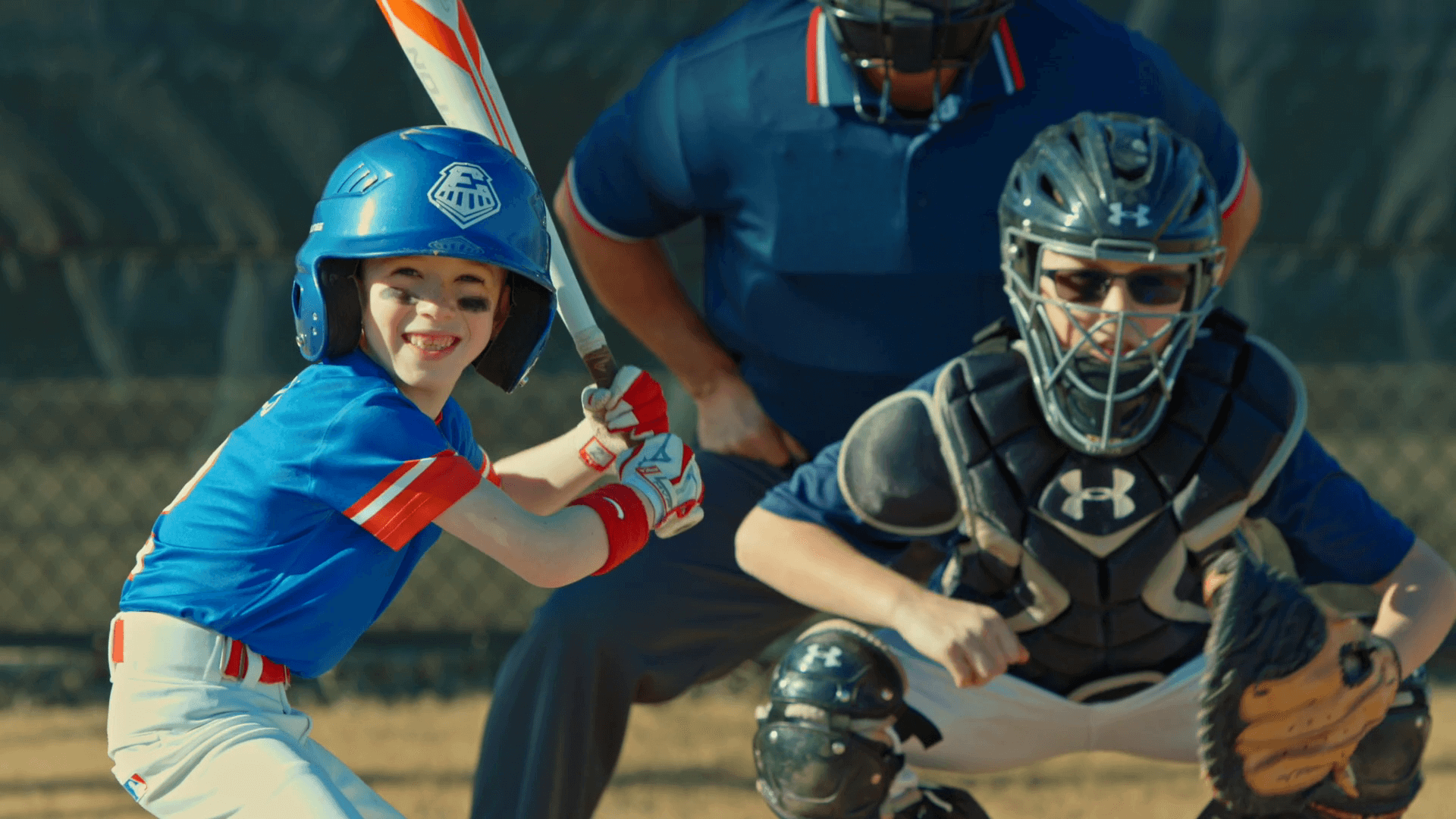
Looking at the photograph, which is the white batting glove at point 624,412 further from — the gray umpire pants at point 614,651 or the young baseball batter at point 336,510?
the gray umpire pants at point 614,651

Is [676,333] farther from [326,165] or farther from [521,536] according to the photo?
[326,165]

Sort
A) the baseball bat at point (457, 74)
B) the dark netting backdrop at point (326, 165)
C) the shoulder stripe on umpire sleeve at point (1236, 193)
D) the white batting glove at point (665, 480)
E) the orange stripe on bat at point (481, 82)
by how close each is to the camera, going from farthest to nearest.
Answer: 1. the dark netting backdrop at point (326, 165)
2. the shoulder stripe on umpire sleeve at point (1236, 193)
3. the orange stripe on bat at point (481, 82)
4. the baseball bat at point (457, 74)
5. the white batting glove at point (665, 480)

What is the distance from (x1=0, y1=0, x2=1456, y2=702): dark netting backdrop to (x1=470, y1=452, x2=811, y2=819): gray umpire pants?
159 cm

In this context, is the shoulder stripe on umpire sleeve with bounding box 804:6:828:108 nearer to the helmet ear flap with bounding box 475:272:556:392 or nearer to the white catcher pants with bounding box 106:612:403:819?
the helmet ear flap with bounding box 475:272:556:392

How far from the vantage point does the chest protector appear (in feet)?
8.40

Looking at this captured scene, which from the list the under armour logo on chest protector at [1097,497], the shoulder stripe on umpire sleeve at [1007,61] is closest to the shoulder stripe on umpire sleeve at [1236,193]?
the shoulder stripe on umpire sleeve at [1007,61]

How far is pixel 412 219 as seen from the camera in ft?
7.03

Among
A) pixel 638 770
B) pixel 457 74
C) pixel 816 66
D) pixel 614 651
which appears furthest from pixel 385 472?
pixel 638 770

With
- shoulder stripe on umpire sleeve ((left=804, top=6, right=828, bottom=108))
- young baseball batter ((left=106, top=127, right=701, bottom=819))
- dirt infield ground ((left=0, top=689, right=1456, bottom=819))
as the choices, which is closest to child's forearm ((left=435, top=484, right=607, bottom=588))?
young baseball batter ((left=106, top=127, right=701, bottom=819))

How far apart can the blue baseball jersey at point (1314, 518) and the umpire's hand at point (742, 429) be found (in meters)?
0.61

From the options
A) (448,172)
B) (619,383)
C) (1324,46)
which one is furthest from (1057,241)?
(1324,46)

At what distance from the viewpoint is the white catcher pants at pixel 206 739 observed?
2.03 m

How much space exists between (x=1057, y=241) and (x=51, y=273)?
354 centimetres

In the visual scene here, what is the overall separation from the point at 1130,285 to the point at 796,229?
85cm
